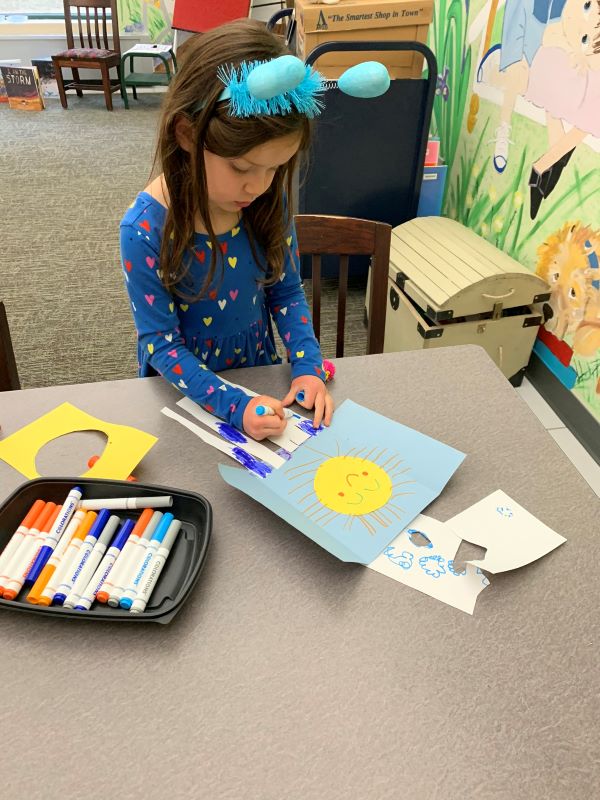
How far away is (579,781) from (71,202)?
3.56 metres

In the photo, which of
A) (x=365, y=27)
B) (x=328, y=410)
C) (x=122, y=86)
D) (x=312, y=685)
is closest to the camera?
(x=312, y=685)

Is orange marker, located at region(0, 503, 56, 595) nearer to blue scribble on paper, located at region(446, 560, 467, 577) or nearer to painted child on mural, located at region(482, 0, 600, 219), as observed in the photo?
blue scribble on paper, located at region(446, 560, 467, 577)

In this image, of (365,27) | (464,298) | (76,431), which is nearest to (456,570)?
(76,431)

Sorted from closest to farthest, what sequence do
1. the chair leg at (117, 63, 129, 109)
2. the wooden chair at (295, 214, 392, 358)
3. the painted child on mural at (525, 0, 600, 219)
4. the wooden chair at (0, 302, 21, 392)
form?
the wooden chair at (0, 302, 21, 392) < the wooden chair at (295, 214, 392, 358) < the painted child on mural at (525, 0, 600, 219) < the chair leg at (117, 63, 129, 109)

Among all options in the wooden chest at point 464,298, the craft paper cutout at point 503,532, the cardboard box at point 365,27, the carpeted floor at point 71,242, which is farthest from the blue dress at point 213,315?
the cardboard box at point 365,27

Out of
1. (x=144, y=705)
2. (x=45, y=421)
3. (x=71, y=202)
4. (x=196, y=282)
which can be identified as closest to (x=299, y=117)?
(x=196, y=282)

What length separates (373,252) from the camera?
1.16 meters

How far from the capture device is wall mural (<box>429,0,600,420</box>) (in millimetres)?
1678

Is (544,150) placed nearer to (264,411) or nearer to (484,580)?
(264,411)

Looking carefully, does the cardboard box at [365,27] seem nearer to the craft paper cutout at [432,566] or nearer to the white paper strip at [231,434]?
the white paper strip at [231,434]

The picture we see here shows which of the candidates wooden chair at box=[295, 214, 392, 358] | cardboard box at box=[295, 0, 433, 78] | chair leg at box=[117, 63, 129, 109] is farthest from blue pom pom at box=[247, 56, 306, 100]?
chair leg at box=[117, 63, 129, 109]

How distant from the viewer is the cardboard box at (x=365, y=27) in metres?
2.11

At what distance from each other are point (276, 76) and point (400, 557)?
0.56m

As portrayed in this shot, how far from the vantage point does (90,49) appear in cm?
471
